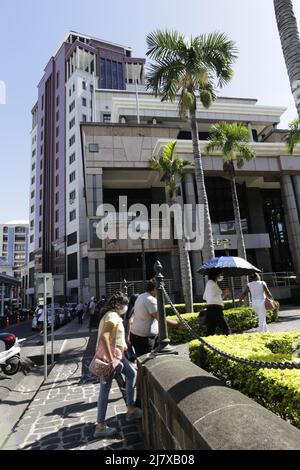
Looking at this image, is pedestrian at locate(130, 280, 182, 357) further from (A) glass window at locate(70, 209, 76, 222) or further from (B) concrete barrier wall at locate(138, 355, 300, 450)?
(A) glass window at locate(70, 209, 76, 222)

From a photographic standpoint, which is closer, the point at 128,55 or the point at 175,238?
the point at 175,238

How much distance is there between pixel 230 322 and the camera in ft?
37.1

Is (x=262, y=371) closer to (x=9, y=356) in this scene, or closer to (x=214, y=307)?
(x=214, y=307)

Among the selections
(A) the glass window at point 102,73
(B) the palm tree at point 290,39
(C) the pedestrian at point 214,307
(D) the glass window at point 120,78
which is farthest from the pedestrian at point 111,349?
(D) the glass window at point 120,78

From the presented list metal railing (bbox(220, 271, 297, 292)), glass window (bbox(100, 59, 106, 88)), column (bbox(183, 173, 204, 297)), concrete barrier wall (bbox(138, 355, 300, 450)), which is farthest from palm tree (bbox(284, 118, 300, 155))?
glass window (bbox(100, 59, 106, 88))

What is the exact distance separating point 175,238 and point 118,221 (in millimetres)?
4555

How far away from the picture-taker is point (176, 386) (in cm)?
256

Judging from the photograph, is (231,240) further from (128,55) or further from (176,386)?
(128,55)

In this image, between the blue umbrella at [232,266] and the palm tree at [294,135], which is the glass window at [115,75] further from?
the blue umbrella at [232,266]

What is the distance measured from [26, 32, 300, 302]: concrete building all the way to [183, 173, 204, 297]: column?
0.25 feet

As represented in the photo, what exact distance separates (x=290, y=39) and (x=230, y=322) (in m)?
8.94

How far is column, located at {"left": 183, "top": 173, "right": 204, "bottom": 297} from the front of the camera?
64.6 feet

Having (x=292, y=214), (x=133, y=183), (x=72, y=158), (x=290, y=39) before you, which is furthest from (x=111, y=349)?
(x=72, y=158)
